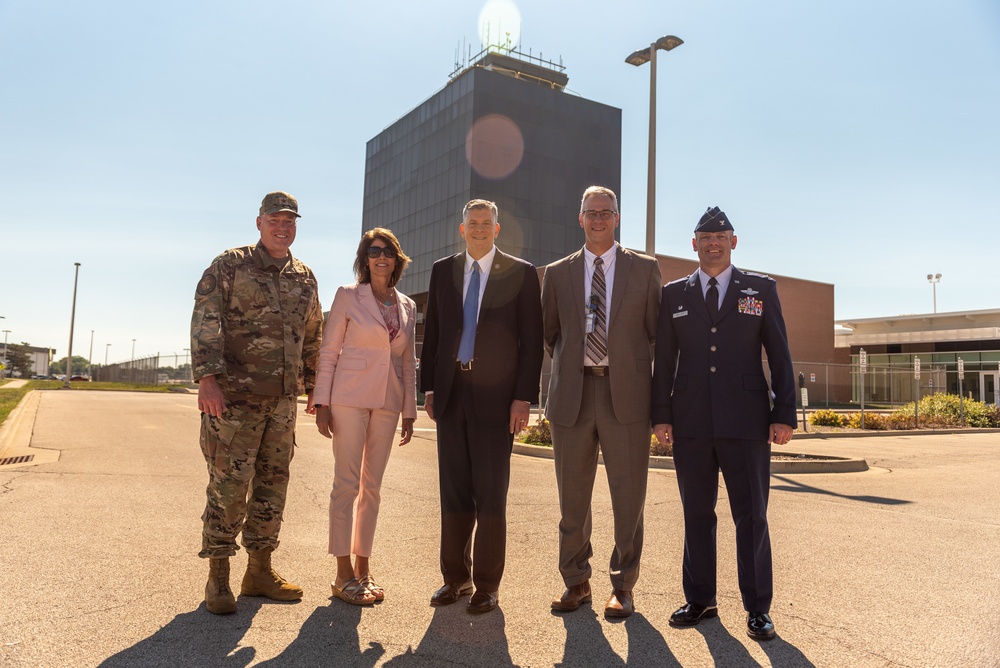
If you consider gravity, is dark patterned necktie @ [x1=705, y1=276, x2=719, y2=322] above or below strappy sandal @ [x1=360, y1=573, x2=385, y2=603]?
above

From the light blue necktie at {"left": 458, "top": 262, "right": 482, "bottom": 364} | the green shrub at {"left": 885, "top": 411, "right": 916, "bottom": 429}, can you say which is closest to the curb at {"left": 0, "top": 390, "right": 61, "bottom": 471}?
the light blue necktie at {"left": 458, "top": 262, "right": 482, "bottom": 364}

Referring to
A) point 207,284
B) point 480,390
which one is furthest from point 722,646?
point 207,284

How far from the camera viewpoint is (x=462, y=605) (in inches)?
155

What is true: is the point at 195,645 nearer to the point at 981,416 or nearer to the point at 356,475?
the point at 356,475

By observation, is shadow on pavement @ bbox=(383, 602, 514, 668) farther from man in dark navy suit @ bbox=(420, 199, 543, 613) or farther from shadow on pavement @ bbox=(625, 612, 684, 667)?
shadow on pavement @ bbox=(625, 612, 684, 667)

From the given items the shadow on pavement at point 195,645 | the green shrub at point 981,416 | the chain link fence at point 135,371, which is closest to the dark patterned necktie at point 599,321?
the shadow on pavement at point 195,645

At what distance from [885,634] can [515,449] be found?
9.50 metres

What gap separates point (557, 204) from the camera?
5384cm

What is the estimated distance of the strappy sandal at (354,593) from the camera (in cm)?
388

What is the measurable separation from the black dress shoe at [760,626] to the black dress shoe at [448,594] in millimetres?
1574

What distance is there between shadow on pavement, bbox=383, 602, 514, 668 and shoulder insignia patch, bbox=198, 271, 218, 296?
2.18 metres

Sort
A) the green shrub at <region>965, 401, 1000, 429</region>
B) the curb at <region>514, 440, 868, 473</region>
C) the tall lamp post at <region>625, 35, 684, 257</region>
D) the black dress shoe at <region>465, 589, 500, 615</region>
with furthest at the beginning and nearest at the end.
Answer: the green shrub at <region>965, 401, 1000, 429</region>, the tall lamp post at <region>625, 35, 684, 257</region>, the curb at <region>514, 440, 868, 473</region>, the black dress shoe at <region>465, 589, 500, 615</region>

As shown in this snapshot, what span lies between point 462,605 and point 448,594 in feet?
0.32

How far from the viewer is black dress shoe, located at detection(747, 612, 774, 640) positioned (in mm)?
3463
